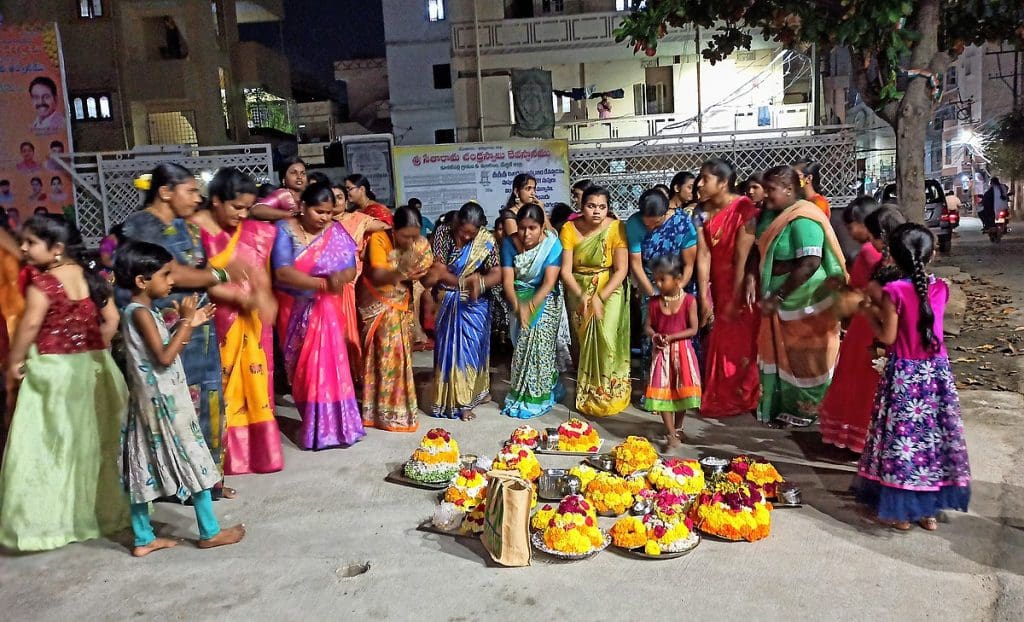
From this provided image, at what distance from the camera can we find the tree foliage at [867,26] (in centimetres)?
589

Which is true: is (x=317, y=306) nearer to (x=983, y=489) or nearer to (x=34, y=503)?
(x=34, y=503)

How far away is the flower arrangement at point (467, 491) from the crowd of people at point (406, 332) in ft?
3.67

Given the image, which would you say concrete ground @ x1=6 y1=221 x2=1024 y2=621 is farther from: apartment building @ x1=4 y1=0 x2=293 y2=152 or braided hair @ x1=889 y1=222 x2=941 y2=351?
apartment building @ x1=4 y1=0 x2=293 y2=152

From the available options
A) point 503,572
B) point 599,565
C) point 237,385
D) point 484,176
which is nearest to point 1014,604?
point 599,565

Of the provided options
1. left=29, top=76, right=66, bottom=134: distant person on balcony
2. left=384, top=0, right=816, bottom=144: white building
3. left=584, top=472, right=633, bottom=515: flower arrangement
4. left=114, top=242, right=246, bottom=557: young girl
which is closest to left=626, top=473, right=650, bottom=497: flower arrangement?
left=584, top=472, right=633, bottom=515: flower arrangement

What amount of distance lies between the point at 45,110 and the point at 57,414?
11.6 meters

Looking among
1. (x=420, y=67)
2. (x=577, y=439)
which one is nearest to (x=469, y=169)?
(x=577, y=439)

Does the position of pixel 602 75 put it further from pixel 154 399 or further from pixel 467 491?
pixel 154 399

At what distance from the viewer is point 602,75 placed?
21.8 m

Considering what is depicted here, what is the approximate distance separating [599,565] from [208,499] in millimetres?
1912

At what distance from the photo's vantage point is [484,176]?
445 inches

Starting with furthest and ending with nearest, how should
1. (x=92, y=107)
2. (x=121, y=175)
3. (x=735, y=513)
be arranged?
(x=92, y=107) → (x=121, y=175) → (x=735, y=513)

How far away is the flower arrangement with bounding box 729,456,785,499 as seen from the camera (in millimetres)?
3898

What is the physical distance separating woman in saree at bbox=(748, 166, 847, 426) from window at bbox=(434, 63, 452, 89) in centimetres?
2184
